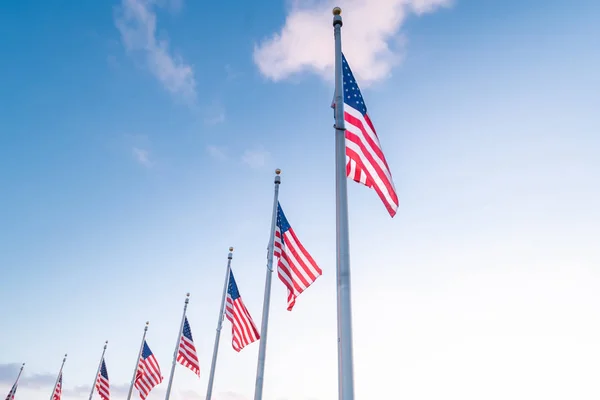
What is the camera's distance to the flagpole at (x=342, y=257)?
705 centimetres

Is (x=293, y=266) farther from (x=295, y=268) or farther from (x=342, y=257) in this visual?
(x=342, y=257)

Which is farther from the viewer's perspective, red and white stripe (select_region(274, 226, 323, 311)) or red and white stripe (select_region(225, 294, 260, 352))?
red and white stripe (select_region(225, 294, 260, 352))

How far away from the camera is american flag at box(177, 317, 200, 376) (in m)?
24.2

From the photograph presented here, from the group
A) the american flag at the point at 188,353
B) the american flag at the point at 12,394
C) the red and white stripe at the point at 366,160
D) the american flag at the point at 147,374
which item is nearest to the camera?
the red and white stripe at the point at 366,160

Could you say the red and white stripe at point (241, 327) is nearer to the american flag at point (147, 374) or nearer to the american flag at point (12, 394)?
the american flag at point (147, 374)

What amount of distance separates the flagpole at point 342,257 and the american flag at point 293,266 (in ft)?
16.8

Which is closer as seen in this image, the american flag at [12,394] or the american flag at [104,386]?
the american flag at [104,386]

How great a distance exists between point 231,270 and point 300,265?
8.98m

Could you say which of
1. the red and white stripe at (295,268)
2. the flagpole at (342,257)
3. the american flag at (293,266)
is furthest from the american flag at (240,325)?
the flagpole at (342,257)

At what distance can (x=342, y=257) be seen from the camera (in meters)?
7.87

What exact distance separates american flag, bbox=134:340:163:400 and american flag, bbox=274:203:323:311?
64.6 feet

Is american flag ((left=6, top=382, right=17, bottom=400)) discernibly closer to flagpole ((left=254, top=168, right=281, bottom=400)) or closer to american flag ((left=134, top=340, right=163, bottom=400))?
american flag ((left=134, top=340, right=163, bottom=400))

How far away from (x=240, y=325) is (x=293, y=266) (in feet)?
20.7

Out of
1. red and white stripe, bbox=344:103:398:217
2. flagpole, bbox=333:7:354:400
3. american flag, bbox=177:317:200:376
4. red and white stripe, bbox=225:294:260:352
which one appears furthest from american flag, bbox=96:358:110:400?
red and white stripe, bbox=344:103:398:217
